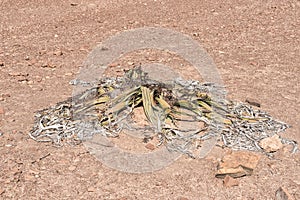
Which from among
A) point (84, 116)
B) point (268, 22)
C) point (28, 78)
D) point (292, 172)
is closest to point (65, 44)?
point (28, 78)

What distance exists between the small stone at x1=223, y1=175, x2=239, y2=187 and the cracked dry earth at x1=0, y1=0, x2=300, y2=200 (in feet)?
0.11

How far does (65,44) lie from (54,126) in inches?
91.2

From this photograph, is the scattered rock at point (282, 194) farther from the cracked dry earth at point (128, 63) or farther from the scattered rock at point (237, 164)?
the scattered rock at point (237, 164)

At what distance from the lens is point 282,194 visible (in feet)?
10.3

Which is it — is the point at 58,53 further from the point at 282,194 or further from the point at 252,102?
the point at 282,194

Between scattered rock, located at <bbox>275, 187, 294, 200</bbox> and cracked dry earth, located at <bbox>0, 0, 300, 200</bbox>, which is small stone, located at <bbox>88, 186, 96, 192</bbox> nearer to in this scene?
cracked dry earth, located at <bbox>0, 0, 300, 200</bbox>

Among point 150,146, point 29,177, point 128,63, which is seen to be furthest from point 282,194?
point 128,63

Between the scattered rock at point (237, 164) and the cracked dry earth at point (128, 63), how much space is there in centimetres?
6

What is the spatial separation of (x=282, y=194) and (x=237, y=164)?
14.8 inches

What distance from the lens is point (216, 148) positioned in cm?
365

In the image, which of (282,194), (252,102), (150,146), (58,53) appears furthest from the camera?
(58,53)

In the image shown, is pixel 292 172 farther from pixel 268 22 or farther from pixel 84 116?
pixel 268 22

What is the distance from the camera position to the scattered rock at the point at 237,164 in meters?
3.31

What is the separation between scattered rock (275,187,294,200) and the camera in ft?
10.1
